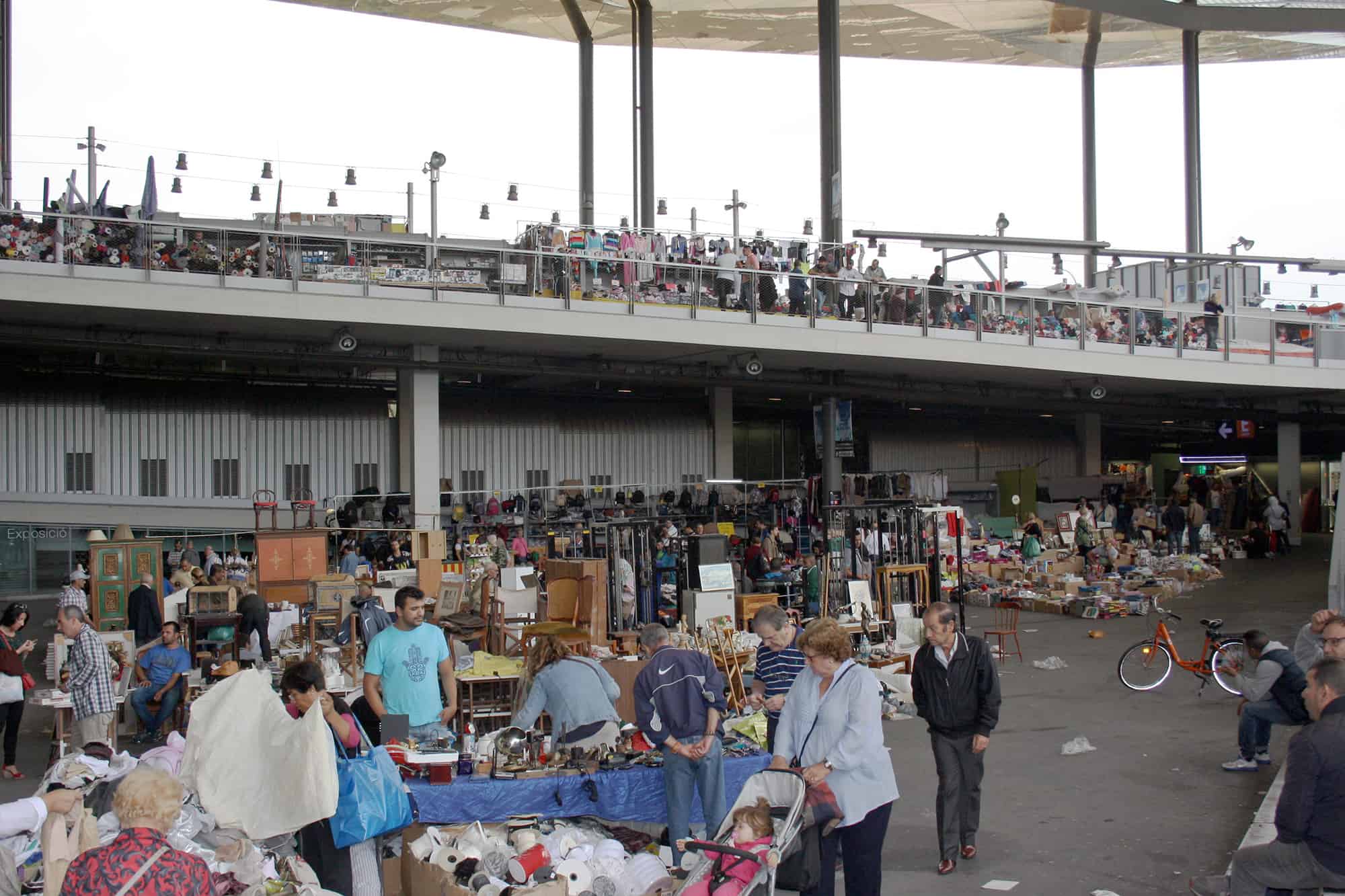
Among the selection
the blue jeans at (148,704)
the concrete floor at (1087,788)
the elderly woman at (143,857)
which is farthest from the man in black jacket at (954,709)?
the blue jeans at (148,704)

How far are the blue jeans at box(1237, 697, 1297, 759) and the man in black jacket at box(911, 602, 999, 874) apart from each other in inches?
126

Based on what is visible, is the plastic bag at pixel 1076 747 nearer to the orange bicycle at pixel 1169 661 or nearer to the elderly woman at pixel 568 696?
the orange bicycle at pixel 1169 661

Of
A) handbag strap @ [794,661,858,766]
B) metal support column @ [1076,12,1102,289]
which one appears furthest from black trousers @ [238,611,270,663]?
metal support column @ [1076,12,1102,289]

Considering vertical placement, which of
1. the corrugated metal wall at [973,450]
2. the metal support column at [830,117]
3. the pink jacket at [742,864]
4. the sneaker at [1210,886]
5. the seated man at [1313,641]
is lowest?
the sneaker at [1210,886]

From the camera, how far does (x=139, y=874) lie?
3877 mm

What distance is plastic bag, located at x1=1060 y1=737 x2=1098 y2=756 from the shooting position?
32.2ft

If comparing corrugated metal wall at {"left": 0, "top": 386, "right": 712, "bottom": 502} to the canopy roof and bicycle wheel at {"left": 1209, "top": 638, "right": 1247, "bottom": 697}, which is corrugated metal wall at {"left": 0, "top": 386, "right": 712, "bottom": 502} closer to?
the canopy roof

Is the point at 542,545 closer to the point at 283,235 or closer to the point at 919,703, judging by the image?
the point at 283,235

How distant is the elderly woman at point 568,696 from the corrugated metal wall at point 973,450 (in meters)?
29.4

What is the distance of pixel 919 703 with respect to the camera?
6922mm

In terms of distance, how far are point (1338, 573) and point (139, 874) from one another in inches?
532

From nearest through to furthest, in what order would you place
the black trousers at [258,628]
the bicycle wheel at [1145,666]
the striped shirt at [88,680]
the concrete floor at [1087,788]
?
1. the concrete floor at [1087,788]
2. the striped shirt at [88,680]
3. the bicycle wheel at [1145,666]
4. the black trousers at [258,628]

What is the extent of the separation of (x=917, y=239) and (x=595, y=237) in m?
6.55

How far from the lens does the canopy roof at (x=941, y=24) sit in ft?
108
